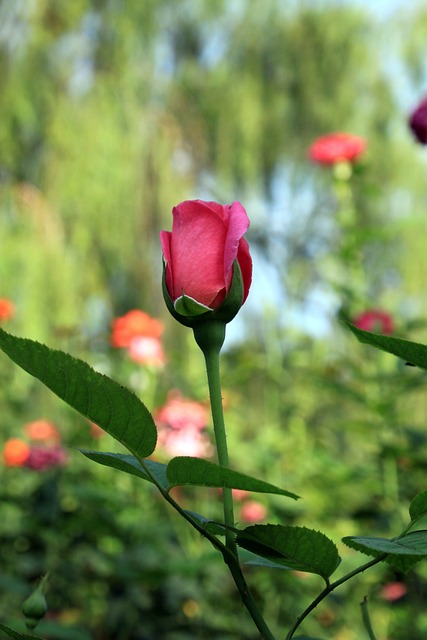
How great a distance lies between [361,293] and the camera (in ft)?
4.64

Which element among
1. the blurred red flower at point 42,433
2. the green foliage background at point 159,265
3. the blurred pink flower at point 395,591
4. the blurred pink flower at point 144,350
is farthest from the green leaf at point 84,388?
the blurred red flower at point 42,433

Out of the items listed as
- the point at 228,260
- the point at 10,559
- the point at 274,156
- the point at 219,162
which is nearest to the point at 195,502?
the point at 10,559

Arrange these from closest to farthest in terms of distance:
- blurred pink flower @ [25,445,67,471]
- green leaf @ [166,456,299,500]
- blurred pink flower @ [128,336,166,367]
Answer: green leaf @ [166,456,299,500] → blurred pink flower @ [25,445,67,471] → blurred pink flower @ [128,336,166,367]

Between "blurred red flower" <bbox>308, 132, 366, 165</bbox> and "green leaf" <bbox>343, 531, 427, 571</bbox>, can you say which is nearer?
"green leaf" <bbox>343, 531, 427, 571</bbox>

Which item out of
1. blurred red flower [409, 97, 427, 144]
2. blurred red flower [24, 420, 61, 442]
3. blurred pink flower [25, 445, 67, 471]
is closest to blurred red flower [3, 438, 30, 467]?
blurred pink flower [25, 445, 67, 471]

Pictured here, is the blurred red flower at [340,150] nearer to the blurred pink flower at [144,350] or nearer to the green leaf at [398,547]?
the blurred pink flower at [144,350]

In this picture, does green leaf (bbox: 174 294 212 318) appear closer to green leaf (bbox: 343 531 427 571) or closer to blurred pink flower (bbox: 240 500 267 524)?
green leaf (bbox: 343 531 427 571)

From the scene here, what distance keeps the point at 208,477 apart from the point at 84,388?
4 centimetres

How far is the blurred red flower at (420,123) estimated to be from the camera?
780mm

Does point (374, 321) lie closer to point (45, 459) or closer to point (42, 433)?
point (45, 459)

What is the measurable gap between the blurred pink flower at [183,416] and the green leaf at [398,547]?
4.66 ft

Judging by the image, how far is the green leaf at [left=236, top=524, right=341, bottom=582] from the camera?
0.88ft

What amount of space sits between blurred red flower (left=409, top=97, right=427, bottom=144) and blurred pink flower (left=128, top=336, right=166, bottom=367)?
3.55ft

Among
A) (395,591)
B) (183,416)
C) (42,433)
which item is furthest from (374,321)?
(42,433)
